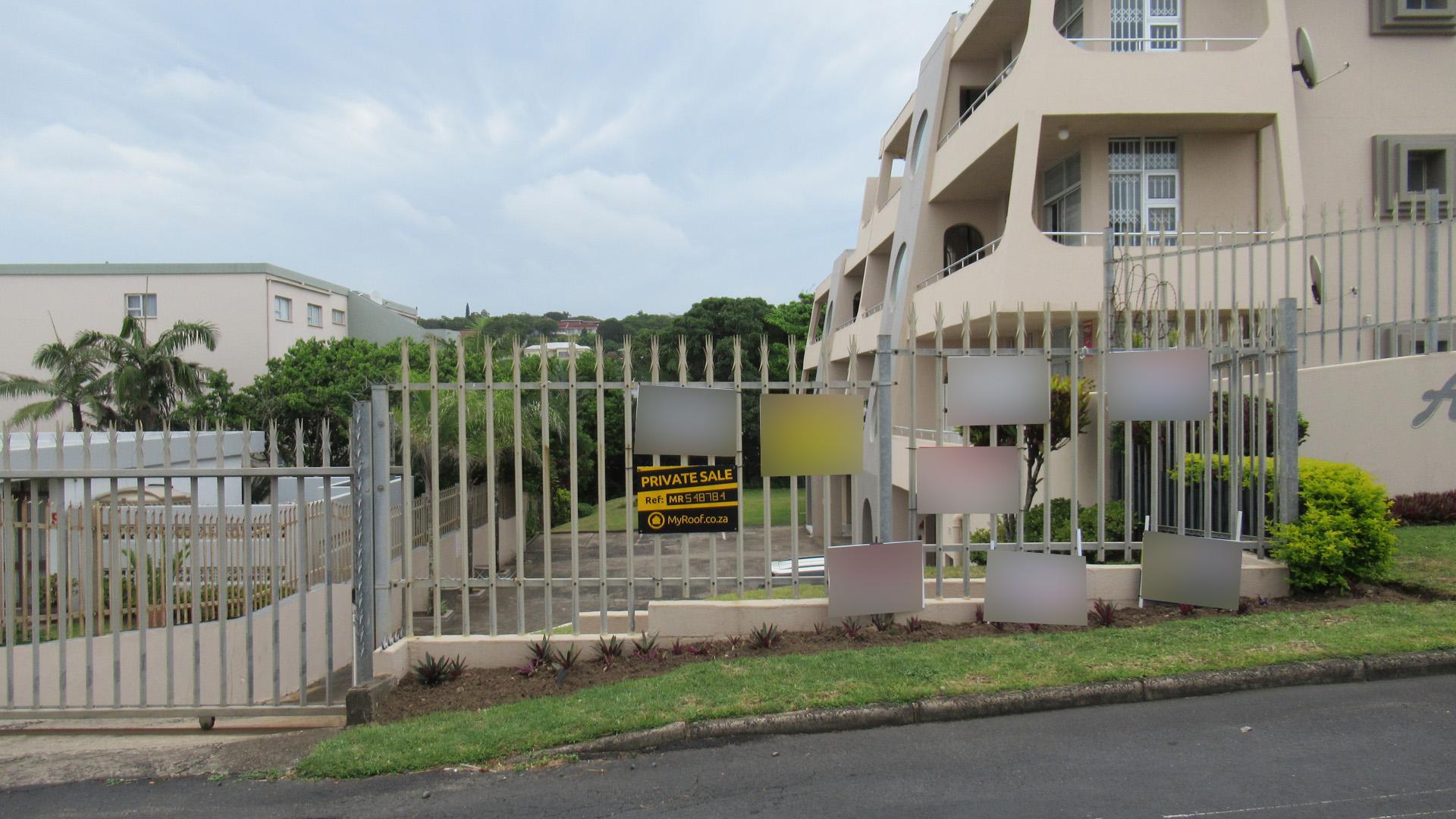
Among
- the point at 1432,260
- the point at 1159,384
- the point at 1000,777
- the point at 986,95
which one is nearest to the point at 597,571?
the point at 986,95

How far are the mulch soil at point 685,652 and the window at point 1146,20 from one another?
1118 centimetres

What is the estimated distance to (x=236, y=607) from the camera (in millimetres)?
7906

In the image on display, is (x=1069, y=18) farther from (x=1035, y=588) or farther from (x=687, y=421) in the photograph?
(x=687, y=421)

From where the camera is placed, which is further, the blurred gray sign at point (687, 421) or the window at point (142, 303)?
the window at point (142, 303)

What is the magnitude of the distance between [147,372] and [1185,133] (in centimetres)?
2691

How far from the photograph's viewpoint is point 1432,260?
929cm

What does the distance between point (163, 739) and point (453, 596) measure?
56.9 feet

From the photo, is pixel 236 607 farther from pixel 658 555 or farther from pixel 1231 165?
pixel 1231 165

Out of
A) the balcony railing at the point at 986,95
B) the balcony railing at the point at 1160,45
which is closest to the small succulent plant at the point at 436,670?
the balcony railing at the point at 986,95

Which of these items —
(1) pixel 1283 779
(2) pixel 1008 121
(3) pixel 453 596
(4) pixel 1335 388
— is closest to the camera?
(1) pixel 1283 779

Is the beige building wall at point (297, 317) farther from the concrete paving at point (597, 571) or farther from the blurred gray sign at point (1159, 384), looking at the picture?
the blurred gray sign at point (1159, 384)

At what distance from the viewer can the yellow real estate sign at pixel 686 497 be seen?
19.4ft

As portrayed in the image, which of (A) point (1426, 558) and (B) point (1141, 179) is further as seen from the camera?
(B) point (1141, 179)

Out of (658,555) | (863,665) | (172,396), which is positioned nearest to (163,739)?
(658,555)
